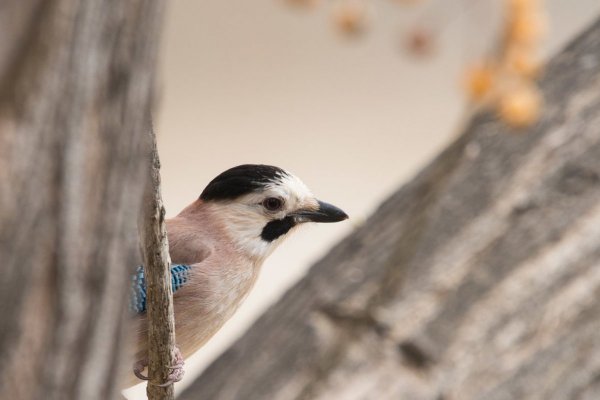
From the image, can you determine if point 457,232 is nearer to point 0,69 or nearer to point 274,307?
point 274,307

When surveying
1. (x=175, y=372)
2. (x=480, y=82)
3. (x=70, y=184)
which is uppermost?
(x=480, y=82)

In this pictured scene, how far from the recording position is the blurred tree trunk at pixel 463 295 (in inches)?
50.9

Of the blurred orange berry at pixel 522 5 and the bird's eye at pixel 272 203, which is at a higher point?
the blurred orange berry at pixel 522 5

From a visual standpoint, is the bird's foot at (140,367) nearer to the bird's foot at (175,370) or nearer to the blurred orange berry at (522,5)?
the bird's foot at (175,370)

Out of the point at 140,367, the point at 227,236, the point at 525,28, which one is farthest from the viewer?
the point at 227,236

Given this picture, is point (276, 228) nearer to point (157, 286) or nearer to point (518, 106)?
point (518, 106)

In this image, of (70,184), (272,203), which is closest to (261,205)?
(272,203)

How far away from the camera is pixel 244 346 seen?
4.71 ft

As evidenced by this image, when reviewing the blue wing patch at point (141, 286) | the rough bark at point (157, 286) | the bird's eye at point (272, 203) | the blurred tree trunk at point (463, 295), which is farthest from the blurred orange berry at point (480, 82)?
the bird's eye at point (272, 203)

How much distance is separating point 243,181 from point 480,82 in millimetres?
657

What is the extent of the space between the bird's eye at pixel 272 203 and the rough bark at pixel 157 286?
2.05ft

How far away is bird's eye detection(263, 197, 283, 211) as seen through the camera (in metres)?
1.93

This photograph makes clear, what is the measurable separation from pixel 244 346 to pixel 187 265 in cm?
37

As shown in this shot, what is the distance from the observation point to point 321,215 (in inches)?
77.1
